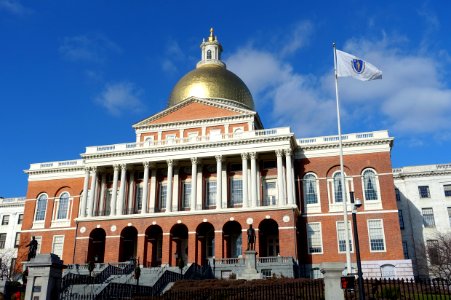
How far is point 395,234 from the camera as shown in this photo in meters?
46.7

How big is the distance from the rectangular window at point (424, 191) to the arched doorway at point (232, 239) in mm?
27332

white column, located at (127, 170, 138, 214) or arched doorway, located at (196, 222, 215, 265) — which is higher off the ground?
white column, located at (127, 170, 138, 214)

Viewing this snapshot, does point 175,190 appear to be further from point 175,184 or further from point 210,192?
point 210,192

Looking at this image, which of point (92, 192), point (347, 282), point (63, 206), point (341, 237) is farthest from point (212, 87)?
point (347, 282)

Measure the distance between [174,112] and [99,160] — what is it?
424 inches

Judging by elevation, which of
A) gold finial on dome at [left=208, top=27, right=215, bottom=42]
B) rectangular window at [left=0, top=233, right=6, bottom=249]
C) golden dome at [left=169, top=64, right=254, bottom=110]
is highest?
gold finial on dome at [left=208, top=27, right=215, bottom=42]

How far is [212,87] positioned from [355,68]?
30.4 meters

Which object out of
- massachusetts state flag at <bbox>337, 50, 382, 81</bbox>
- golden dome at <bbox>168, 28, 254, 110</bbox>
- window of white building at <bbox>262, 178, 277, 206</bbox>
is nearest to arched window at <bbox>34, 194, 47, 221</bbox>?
golden dome at <bbox>168, 28, 254, 110</bbox>

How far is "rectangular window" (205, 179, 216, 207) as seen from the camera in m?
51.6

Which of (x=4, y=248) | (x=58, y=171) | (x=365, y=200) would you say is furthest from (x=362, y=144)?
(x=4, y=248)

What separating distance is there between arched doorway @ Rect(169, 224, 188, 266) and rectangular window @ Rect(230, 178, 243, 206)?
6186mm

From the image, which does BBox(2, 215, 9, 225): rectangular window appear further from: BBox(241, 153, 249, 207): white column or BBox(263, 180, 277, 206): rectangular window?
BBox(263, 180, 277, 206): rectangular window

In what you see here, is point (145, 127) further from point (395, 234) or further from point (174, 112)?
point (395, 234)

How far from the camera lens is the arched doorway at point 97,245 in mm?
51125
